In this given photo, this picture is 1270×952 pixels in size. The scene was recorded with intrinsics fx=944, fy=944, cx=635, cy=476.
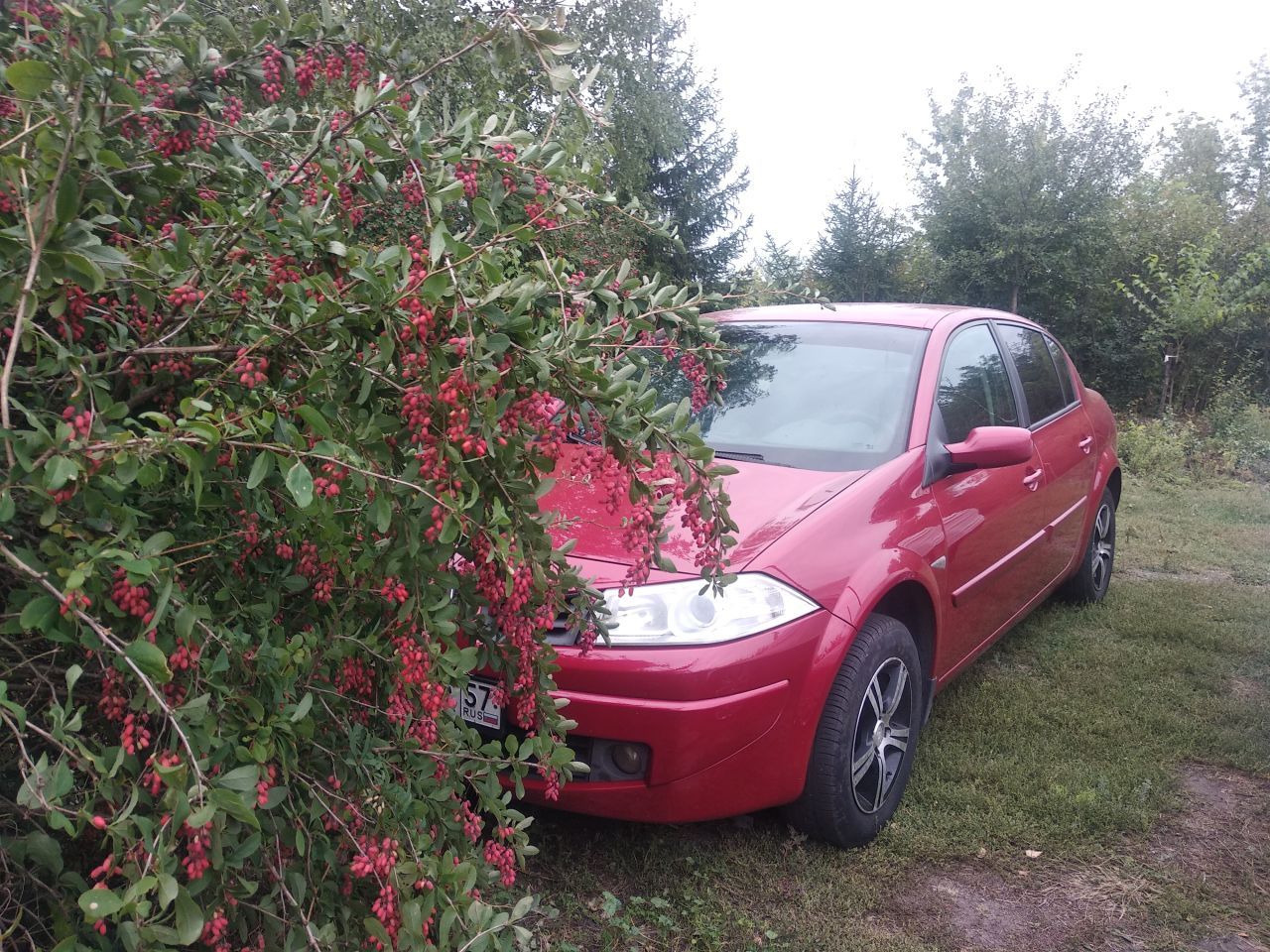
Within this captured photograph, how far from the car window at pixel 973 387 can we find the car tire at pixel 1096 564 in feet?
5.04

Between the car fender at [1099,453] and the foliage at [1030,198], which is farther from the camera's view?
the foliage at [1030,198]

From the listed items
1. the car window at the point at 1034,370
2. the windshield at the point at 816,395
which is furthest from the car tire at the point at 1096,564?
the windshield at the point at 816,395

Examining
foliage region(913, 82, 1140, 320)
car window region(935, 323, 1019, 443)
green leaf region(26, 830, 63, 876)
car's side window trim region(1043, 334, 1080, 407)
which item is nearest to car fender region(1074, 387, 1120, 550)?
car's side window trim region(1043, 334, 1080, 407)

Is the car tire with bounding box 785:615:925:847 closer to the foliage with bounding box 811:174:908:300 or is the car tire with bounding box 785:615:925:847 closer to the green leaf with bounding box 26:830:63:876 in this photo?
the green leaf with bounding box 26:830:63:876

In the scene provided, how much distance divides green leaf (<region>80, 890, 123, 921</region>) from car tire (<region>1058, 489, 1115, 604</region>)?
533 cm

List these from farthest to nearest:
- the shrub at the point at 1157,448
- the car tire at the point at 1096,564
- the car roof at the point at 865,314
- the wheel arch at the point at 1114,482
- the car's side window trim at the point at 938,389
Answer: the shrub at the point at 1157,448 → the wheel arch at the point at 1114,482 → the car tire at the point at 1096,564 → the car roof at the point at 865,314 → the car's side window trim at the point at 938,389

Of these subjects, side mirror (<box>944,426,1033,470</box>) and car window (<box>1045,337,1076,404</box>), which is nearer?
side mirror (<box>944,426,1033,470</box>)

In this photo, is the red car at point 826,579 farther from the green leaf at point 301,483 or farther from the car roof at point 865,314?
the green leaf at point 301,483

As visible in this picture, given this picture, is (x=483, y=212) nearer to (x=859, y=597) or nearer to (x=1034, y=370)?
(x=859, y=597)

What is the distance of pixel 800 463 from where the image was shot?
333 centimetres

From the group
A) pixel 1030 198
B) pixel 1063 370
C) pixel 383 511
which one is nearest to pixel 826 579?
pixel 383 511

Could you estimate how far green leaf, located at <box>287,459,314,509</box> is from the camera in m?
1.12

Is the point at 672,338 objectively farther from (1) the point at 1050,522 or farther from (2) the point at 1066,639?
(2) the point at 1066,639

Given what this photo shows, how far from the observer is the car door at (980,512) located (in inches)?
140
